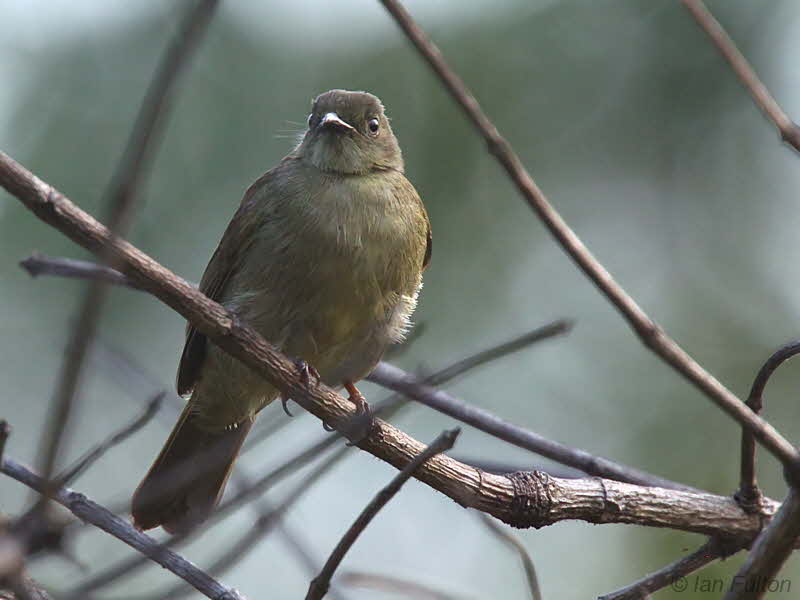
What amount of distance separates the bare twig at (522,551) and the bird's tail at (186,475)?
61.2 inches

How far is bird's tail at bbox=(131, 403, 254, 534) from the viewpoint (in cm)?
455

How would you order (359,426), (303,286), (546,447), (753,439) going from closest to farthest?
(753,439) → (359,426) → (546,447) → (303,286)

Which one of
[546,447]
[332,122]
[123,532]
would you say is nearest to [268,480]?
[123,532]


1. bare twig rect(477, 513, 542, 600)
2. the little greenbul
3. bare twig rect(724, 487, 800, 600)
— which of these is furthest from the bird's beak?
bare twig rect(724, 487, 800, 600)

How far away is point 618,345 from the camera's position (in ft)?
35.3

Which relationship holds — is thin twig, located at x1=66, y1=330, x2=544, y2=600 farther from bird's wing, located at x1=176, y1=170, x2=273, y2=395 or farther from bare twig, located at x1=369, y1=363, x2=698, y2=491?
bird's wing, located at x1=176, y1=170, x2=273, y2=395

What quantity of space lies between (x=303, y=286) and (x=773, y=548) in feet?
8.38

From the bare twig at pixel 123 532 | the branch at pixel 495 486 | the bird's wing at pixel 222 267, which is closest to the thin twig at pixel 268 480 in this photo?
the bare twig at pixel 123 532

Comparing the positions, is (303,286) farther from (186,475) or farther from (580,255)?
(580,255)

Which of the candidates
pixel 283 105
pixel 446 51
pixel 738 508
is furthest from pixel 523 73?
pixel 738 508

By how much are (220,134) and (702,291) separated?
16.6 ft

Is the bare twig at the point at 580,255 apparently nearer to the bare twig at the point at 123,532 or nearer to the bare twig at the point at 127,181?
the bare twig at the point at 127,181

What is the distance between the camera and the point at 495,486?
10.9 ft

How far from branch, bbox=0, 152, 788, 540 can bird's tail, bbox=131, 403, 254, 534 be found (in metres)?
1.18
